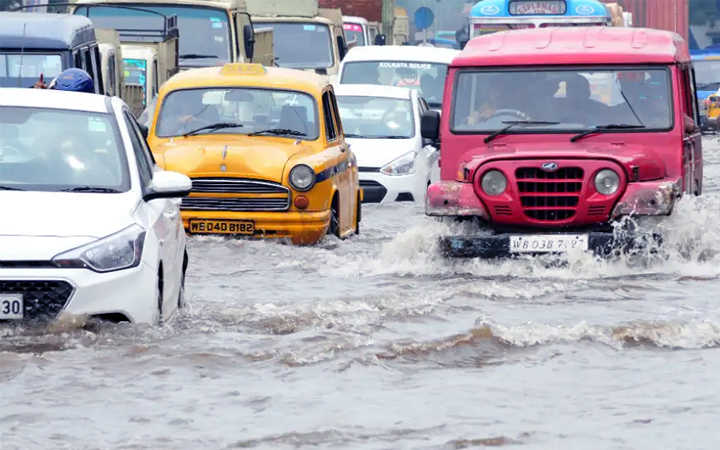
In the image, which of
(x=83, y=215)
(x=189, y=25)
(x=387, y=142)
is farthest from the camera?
(x=189, y=25)

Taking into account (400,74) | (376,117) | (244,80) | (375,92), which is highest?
(244,80)

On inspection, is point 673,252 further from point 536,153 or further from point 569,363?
point 569,363

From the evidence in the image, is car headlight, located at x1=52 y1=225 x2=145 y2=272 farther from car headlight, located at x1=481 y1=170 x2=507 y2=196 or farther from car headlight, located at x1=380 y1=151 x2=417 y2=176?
car headlight, located at x1=380 y1=151 x2=417 y2=176

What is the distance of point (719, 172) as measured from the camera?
2875 centimetres

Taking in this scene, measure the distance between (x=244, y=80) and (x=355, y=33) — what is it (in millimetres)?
22289

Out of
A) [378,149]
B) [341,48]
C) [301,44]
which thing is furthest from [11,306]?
[341,48]

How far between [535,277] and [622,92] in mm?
1789

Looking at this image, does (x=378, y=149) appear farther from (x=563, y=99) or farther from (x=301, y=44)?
(x=301, y=44)

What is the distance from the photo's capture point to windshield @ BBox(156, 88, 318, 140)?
54.1 feet

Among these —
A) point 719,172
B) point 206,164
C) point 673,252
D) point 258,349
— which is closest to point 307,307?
point 258,349

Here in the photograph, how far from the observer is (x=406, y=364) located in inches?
365

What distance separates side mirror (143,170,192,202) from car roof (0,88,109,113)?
2.33 ft

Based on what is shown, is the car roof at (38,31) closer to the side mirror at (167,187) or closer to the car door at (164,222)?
the car door at (164,222)

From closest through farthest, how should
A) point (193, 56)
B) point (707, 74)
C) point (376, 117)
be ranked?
point (376, 117), point (193, 56), point (707, 74)
